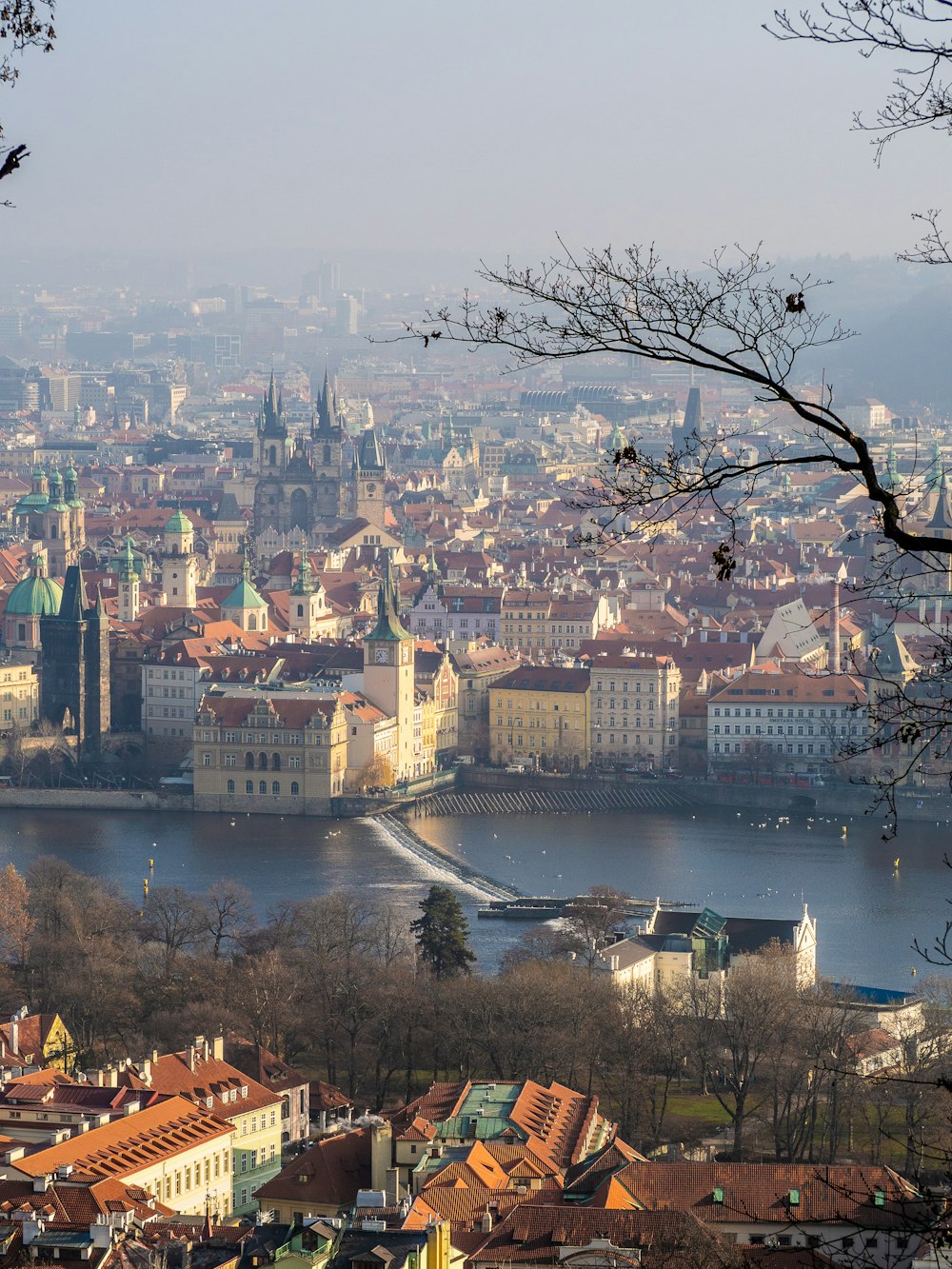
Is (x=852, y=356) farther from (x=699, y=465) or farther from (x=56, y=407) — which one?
(x=699, y=465)

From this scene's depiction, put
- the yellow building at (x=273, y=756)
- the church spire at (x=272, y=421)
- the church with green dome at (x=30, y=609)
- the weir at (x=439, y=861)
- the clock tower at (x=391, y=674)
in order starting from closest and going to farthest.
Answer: the weir at (x=439, y=861) < the yellow building at (x=273, y=756) < the clock tower at (x=391, y=674) < the church with green dome at (x=30, y=609) < the church spire at (x=272, y=421)

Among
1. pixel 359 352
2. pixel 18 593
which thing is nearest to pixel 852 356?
pixel 359 352

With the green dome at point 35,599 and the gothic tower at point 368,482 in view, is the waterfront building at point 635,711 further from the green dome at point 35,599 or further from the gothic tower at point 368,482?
the gothic tower at point 368,482

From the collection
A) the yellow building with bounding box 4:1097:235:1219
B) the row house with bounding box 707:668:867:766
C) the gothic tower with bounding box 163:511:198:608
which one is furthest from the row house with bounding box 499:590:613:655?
the yellow building with bounding box 4:1097:235:1219

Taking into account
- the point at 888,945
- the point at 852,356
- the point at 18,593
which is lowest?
the point at 888,945

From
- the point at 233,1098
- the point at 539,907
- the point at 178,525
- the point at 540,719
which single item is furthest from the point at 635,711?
the point at 233,1098

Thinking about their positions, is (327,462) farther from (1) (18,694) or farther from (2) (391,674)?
(2) (391,674)

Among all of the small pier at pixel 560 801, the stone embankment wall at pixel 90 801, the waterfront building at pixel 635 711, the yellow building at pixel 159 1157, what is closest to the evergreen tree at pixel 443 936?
the yellow building at pixel 159 1157
